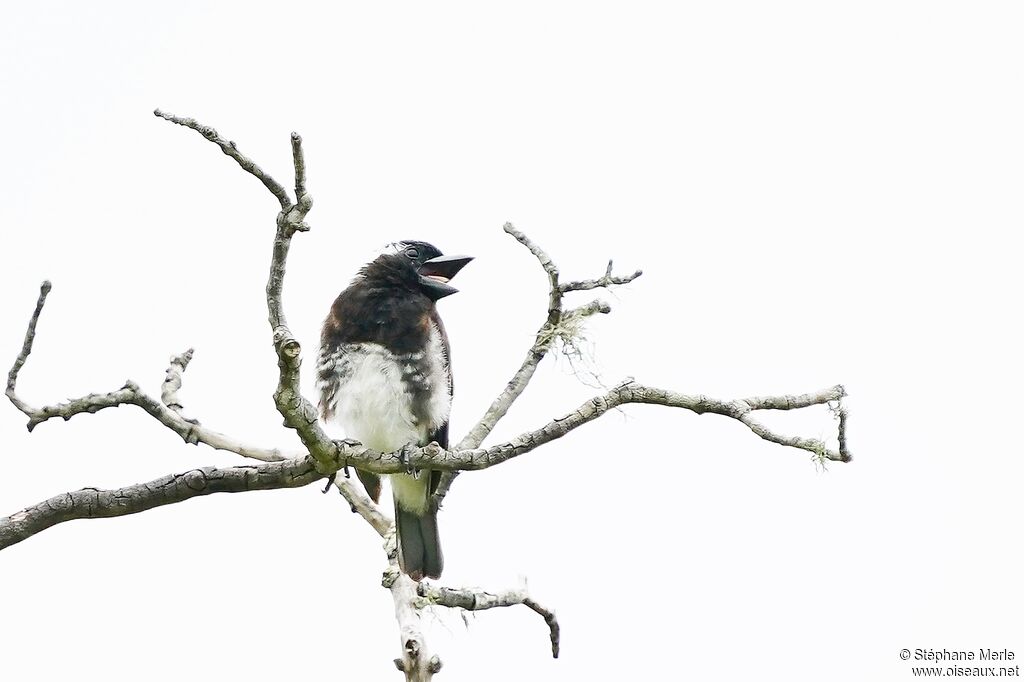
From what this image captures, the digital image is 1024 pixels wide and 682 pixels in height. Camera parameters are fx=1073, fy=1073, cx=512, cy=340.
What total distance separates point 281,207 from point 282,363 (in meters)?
0.46

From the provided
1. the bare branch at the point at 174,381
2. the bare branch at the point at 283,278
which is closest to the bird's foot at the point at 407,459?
the bare branch at the point at 283,278

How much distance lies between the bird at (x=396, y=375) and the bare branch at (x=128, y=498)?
193 centimetres

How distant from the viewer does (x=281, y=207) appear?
312cm

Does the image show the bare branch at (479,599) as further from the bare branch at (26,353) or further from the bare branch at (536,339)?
the bare branch at (26,353)

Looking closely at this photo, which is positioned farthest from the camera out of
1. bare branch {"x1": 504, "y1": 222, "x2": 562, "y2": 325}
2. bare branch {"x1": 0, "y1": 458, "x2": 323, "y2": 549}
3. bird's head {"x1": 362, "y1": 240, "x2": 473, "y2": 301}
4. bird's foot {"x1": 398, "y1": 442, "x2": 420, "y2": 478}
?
bird's head {"x1": 362, "y1": 240, "x2": 473, "y2": 301}

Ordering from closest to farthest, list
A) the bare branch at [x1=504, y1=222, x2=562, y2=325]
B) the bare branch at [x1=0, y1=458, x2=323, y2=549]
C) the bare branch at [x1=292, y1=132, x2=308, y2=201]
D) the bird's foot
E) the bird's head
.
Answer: the bare branch at [x1=292, y1=132, x2=308, y2=201], the bare branch at [x1=0, y1=458, x2=323, y2=549], the bird's foot, the bare branch at [x1=504, y1=222, x2=562, y2=325], the bird's head

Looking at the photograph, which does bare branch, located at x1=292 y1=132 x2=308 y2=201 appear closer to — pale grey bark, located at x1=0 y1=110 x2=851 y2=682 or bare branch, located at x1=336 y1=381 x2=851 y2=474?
pale grey bark, located at x1=0 y1=110 x2=851 y2=682

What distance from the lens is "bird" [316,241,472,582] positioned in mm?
5449

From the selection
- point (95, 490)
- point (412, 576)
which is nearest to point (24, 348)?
point (95, 490)

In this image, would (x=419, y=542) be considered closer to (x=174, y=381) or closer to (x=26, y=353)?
(x=174, y=381)

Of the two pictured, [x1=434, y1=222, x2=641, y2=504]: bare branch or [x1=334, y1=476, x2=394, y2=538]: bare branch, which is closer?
[x1=434, y1=222, x2=641, y2=504]: bare branch

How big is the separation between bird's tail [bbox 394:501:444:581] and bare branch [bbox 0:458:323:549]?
2.04 m

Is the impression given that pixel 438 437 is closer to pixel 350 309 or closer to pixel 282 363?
pixel 350 309

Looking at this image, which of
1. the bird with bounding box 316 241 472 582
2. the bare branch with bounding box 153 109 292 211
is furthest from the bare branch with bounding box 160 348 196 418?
the bird with bounding box 316 241 472 582
